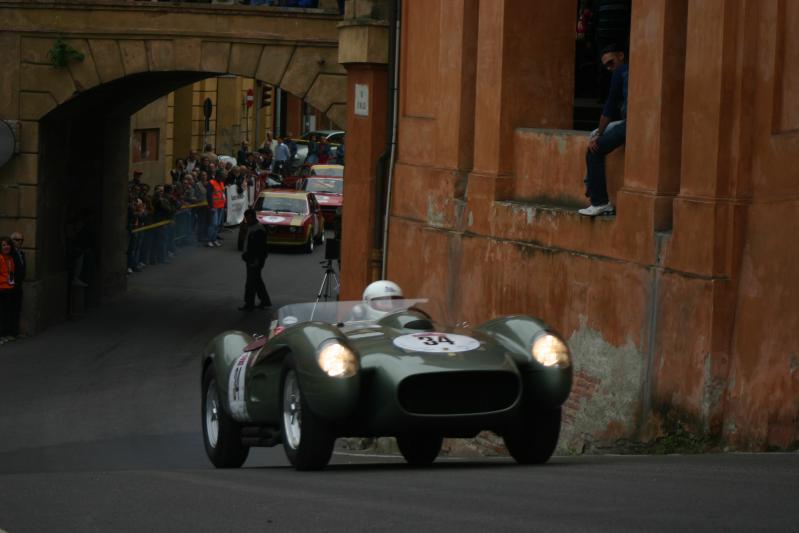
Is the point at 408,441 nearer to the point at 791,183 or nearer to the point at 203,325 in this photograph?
the point at 791,183

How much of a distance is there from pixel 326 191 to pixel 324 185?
1.69 ft

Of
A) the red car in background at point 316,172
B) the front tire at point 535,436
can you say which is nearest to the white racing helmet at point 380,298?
the front tire at point 535,436

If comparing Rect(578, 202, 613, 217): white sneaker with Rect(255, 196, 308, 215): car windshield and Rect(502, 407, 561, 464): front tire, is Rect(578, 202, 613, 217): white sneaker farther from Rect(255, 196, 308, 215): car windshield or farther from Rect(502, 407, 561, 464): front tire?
Rect(255, 196, 308, 215): car windshield

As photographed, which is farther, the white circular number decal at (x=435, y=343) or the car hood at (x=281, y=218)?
the car hood at (x=281, y=218)

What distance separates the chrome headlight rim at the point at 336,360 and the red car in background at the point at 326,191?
36719 millimetres

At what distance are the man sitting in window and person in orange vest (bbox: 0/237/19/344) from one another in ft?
41.4

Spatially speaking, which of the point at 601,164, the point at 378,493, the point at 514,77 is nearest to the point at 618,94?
the point at 601,164

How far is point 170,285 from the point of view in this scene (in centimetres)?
3250

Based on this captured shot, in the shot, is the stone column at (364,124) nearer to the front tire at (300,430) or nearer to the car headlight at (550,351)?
the front tire at (300,430)

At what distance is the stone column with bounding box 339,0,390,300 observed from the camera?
19906 millimetres

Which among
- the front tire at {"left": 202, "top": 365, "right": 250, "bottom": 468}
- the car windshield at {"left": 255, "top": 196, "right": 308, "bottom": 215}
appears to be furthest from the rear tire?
the car windshield at {"left": 255, "top": 196, "right": 308, "bottom": 215}

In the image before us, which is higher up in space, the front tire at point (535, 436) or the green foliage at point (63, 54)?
the green foliage at point (63, 54)

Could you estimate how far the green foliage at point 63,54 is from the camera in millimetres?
24203

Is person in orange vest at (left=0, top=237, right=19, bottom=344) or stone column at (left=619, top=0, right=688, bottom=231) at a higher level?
stone column at (left=619, top=0, right=688, bottom=231)
